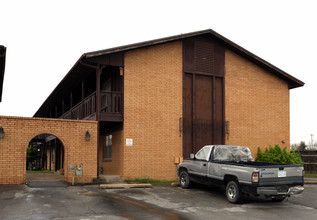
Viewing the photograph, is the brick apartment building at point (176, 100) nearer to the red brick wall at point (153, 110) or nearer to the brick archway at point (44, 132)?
the red brick wall at point (153, 110)

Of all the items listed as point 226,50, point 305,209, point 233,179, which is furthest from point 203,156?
point 226,50

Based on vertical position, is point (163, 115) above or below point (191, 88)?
below

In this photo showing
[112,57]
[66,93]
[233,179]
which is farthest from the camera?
[66,93]

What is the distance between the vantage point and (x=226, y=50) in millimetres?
19812

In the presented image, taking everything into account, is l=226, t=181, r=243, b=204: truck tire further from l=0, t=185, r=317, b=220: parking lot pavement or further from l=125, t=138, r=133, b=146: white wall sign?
l=125, t=138, r=133, b=146: white wall sign

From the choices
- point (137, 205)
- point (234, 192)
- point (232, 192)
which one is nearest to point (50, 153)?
point (137, 205)

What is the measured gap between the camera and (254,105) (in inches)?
794

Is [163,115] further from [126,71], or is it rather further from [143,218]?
[143,218]

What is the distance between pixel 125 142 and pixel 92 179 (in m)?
2.25

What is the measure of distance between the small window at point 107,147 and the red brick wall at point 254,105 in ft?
20.7

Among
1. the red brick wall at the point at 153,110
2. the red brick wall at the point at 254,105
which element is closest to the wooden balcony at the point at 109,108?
the red brick wall at the point at 153,110

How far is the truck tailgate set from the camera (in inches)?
410

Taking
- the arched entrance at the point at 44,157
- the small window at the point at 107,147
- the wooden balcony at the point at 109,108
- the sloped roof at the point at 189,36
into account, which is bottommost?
the arched entrance at the point at 44,157

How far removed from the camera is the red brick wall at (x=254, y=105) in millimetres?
19594
